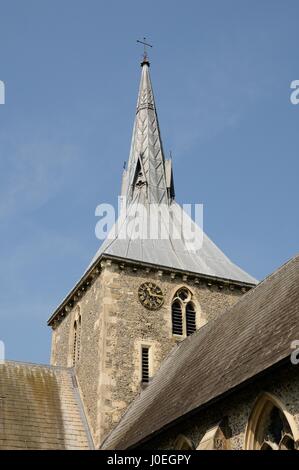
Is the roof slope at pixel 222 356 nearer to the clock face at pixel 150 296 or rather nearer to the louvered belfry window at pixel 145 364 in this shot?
the louvered belfry window at pixel 145 364

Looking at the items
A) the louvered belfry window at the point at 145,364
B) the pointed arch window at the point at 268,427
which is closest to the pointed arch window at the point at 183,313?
the louvered belfry window at the point at 145,364

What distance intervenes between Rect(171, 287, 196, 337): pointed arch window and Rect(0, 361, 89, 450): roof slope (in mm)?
3977

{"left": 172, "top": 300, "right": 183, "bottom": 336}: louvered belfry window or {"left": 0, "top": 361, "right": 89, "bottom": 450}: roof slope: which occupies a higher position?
{"left": 172, "top": 300, "right": 183, "bottom": 336}: louvered belfry window

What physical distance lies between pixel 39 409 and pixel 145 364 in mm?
3441

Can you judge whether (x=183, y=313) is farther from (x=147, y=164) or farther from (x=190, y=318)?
(x=147, y=164)

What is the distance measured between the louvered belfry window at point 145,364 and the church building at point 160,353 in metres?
0.04

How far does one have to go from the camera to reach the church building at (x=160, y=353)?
11086 mm

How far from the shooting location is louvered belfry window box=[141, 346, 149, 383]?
742 inches

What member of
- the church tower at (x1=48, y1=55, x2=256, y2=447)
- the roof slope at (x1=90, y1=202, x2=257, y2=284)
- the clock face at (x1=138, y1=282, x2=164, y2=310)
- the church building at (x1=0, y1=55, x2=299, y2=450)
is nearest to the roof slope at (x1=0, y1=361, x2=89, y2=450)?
the church building at (x1=0, y1=55, x2=299, y2=450)

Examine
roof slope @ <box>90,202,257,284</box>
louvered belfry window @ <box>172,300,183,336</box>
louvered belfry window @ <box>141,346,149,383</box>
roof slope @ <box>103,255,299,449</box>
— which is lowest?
roof slope @ <box>103,255,299,449</box>

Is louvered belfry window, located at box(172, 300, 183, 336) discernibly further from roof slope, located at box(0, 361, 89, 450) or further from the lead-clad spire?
the lead-clad spire

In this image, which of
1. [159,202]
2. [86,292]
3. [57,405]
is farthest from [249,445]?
Answer: [159,202]

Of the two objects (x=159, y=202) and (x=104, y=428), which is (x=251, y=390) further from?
(x=159, y=202)

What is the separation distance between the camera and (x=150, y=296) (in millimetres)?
20094
